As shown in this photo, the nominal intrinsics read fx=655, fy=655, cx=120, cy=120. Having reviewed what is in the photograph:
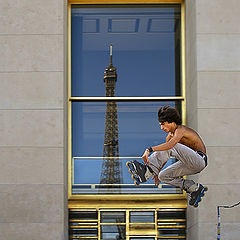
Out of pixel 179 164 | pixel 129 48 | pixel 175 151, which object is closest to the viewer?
pixel 175 151

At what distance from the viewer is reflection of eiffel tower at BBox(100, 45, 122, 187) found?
17047mm

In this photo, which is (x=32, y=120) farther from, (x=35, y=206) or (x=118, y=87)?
(x=118, y=87)

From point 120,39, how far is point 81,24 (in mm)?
1135

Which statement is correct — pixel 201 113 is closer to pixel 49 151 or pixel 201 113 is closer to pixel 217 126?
pixel 217 126

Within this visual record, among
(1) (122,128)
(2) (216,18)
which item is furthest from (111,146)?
(2) (216,18)

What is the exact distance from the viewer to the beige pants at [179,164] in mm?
8875

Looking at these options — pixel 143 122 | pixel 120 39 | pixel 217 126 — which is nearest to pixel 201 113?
pixel 217 126

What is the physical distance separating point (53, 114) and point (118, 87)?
206 centimetres

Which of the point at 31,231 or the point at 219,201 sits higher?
the point at 219,201

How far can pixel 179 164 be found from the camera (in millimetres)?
9328

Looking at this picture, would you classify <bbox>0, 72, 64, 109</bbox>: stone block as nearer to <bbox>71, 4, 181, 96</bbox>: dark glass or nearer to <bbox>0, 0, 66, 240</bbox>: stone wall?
<bbox>0, 0, 66, 240</bbox>: stone wall

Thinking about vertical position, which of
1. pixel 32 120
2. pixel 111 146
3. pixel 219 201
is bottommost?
pixel 219 201

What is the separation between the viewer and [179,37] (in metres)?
17.6

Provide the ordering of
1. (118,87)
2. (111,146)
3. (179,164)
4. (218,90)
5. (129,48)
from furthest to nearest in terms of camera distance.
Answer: (129,48), (118,87), (111,146), (218,90), (179,164)
